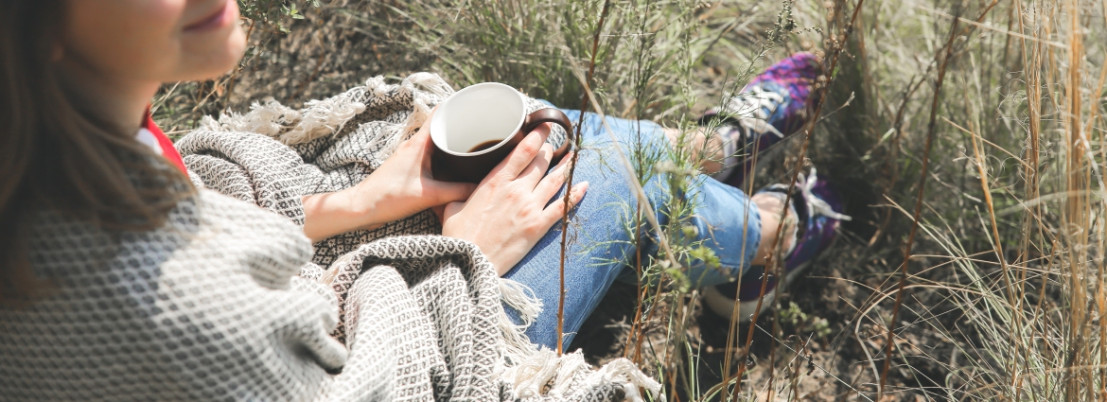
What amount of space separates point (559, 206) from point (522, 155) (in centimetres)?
12

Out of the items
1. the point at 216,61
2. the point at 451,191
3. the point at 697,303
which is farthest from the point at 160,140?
the point at 697,303

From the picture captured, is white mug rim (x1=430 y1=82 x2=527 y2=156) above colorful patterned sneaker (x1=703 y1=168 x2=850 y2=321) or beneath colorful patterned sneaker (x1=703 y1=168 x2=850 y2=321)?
above

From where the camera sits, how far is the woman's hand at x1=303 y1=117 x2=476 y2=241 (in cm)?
155

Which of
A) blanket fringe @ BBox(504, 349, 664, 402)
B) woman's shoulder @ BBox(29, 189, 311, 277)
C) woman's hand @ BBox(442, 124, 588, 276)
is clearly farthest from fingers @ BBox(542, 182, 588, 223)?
woman's shoulder @ BBox(29, 189, 311, 277)

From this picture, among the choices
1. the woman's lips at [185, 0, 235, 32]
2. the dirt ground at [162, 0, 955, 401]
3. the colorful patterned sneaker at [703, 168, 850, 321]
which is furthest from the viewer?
the colorful patterned sneaker at [703, 168, 850, 321]

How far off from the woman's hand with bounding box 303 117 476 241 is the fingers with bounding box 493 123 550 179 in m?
0.11

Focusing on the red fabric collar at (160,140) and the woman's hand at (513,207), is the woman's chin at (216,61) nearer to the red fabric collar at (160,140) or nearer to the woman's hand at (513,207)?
the red fabric collar at (160,140)

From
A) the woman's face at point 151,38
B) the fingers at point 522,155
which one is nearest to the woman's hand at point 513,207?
the fingers at point 522,155

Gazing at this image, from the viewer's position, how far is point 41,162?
865 millimetres

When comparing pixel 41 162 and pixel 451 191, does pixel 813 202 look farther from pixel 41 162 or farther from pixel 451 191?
pixel 41 162

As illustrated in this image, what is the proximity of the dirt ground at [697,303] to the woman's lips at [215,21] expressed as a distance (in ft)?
3.33

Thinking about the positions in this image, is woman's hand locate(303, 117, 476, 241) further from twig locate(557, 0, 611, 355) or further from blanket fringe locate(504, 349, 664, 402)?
blanket fringe locate(504, 349, 664, 402)

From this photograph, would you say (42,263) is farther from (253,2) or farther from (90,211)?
(253,2)

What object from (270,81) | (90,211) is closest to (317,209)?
(90,211)
